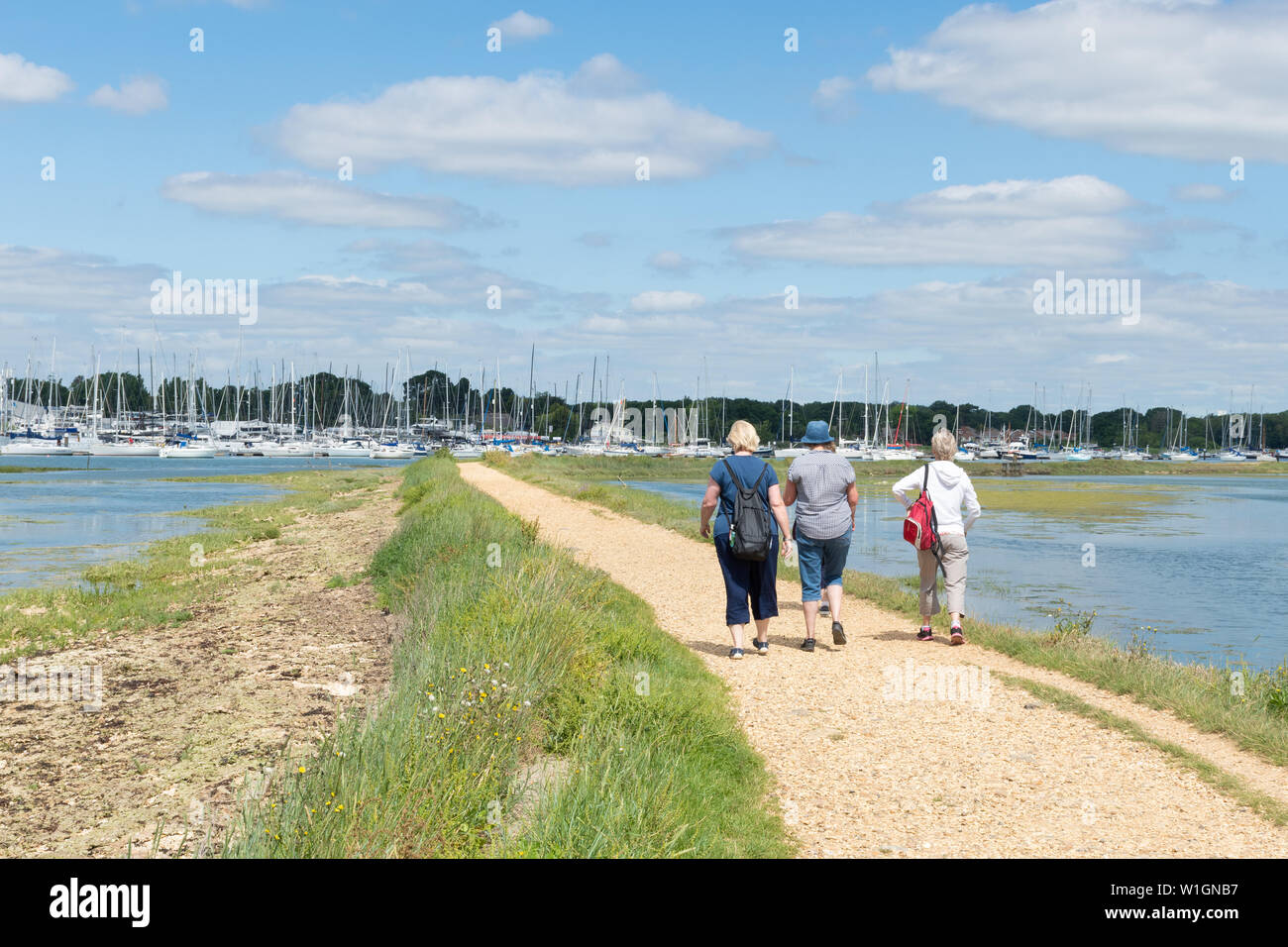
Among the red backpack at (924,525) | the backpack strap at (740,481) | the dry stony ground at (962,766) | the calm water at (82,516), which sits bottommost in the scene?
the calm water at (82,516)

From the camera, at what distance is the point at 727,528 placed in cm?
1033

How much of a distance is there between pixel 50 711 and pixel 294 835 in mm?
6978

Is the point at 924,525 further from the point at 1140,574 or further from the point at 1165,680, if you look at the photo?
the point at 1140,574

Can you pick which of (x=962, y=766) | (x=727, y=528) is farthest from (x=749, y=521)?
(x=962, y=766)

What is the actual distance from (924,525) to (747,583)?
6.94ft

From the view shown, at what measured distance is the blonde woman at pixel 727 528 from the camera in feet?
33.6

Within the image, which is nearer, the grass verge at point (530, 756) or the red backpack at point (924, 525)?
the grass verge at point (530, 756)

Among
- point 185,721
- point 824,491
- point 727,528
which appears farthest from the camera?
point 824,491

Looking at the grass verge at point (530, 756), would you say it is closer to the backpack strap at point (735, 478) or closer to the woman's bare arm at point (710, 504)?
the woman's bare arm at point (710, 504)

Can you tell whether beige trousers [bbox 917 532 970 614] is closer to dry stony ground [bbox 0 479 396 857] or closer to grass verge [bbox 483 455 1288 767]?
grass verge [bbox 483 455 1288 767]

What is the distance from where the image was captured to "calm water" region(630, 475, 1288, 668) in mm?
17562

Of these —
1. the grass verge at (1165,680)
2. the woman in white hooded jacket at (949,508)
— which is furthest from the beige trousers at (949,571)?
the grass verge at (1165,680)

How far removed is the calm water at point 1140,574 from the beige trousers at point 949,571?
4.56 meters
